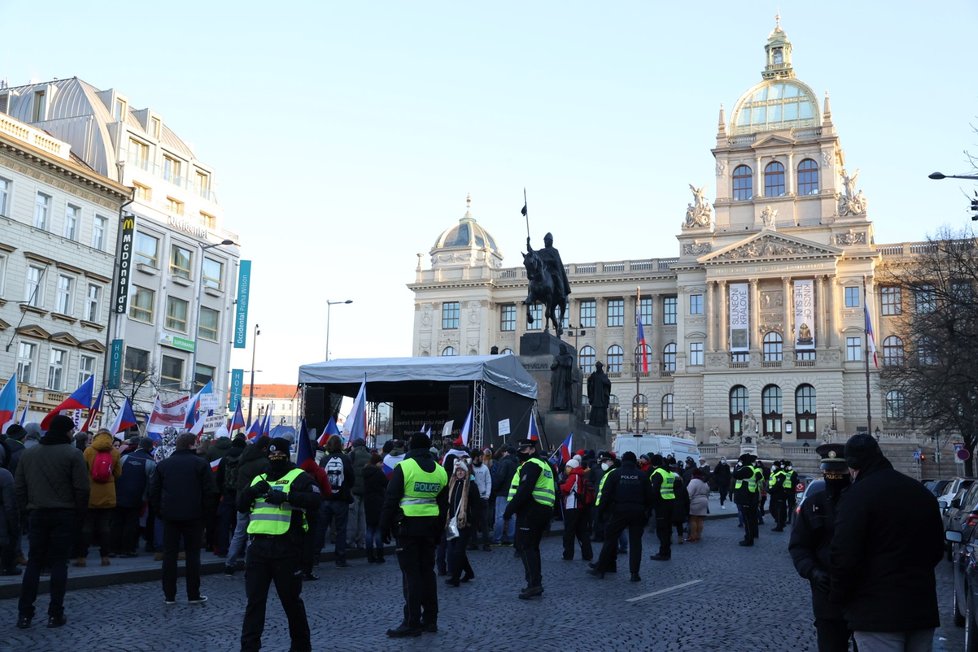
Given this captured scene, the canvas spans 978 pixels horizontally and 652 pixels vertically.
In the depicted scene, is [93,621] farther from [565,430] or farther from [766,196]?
[766,196]

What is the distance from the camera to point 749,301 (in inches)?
3002

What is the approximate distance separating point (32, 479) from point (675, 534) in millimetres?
17780

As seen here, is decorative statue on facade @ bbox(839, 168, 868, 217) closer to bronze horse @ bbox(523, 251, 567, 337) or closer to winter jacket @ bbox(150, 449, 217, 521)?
bronze horse @ bbox(523, 251, 567, 337)

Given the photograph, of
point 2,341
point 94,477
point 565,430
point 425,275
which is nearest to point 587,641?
point 94,477

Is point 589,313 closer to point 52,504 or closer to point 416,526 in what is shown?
point 416,526

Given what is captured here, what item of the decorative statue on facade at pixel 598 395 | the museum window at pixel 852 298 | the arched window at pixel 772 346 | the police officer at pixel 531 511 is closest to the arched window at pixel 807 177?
the museum window at pixel 852 298

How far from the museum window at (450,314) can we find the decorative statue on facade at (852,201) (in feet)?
107

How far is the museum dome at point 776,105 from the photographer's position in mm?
80562

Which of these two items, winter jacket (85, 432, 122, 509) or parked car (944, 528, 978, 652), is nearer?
parked car (944, 528, 978, 652)

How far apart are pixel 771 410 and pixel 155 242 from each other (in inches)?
1832

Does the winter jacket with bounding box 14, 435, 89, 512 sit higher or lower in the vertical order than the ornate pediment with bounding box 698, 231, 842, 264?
lower

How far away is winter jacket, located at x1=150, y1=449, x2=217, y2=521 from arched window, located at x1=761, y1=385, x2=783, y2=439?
221 ft

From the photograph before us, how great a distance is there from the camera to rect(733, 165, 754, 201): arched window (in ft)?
264

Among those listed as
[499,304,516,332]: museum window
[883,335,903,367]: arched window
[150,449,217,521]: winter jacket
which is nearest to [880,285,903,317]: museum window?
[883,335,903,367]: arched window
